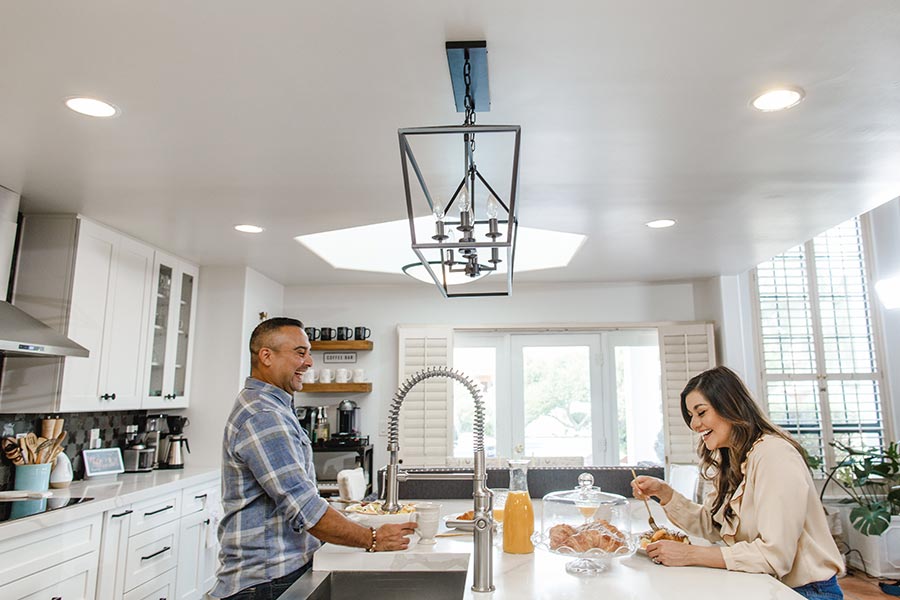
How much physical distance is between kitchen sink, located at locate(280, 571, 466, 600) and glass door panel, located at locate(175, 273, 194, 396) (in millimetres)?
3217

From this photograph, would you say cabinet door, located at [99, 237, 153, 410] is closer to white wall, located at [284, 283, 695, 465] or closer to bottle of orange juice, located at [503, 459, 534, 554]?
white wall, located at [284, 283, 695, 465]

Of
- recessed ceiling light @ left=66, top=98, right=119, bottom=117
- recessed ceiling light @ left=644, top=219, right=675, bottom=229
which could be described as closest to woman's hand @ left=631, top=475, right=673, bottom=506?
recessed ceiling light @ left=644, top=219, right=675, bottom=229

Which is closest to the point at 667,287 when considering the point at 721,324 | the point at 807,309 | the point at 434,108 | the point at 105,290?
the point at 721,324

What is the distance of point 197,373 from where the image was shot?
15.6 feet

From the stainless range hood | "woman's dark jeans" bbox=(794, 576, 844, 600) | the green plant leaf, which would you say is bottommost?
the green plant leaf

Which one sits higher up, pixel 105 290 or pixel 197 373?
pixel 105 290

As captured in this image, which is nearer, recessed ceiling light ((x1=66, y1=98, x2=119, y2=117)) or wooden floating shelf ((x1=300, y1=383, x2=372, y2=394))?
recessed ceiling light ((x1=66, y1=98, x2=119, y2=117))

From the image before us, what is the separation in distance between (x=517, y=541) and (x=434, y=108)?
4.95 feet

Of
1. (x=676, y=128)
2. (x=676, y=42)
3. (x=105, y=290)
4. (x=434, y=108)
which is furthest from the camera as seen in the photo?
(x=105, y=290)

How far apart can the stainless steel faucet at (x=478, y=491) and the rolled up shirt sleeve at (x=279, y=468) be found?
0.77 ft

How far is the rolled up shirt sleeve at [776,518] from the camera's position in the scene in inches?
64.5

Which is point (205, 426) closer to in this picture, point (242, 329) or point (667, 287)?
point (242, 329)

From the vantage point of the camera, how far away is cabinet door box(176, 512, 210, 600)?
3820 mm

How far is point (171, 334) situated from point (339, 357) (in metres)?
1.64
